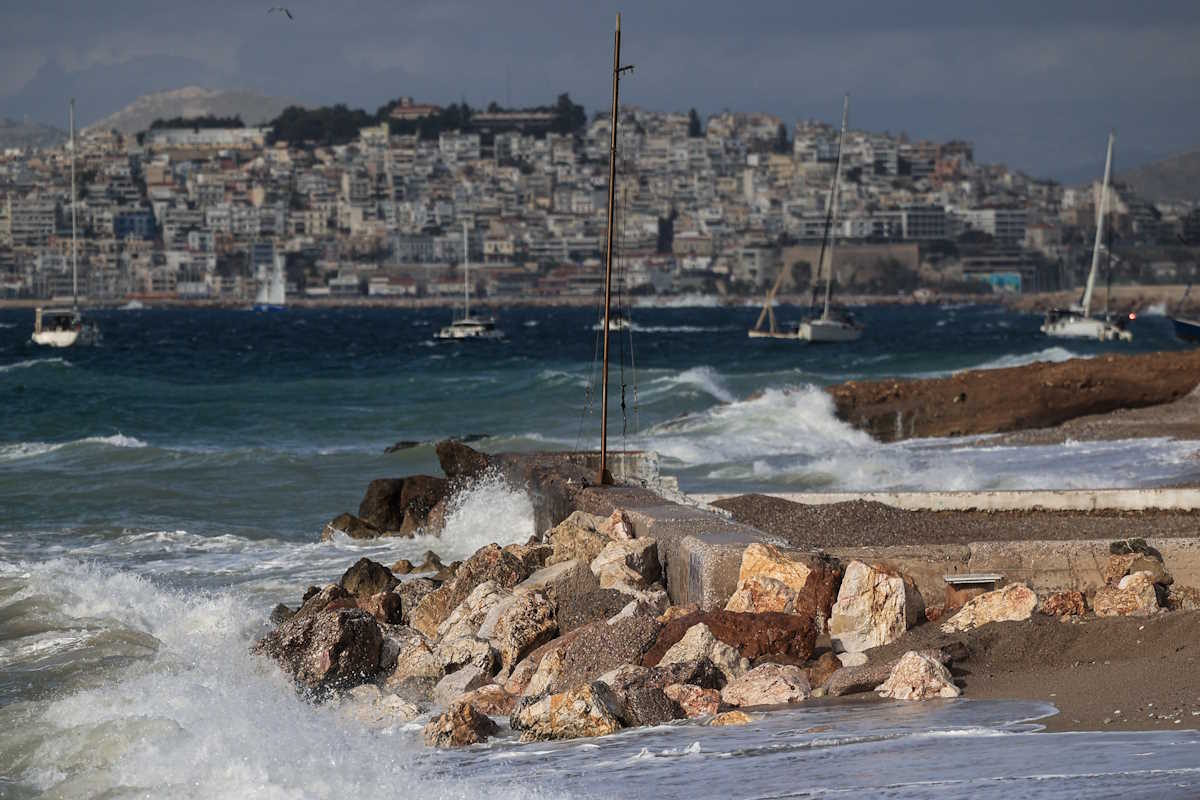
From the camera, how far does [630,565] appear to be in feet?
33.8

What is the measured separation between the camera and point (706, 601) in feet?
30.5

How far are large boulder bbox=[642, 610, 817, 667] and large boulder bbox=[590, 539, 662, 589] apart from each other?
1554 millimetres

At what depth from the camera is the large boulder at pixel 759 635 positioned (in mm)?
8383

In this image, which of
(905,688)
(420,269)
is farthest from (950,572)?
(420,269)

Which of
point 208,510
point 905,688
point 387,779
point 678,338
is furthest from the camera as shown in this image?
point 678,338

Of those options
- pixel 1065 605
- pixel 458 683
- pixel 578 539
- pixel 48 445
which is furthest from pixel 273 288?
pixel 1065 605

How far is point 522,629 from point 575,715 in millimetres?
1878

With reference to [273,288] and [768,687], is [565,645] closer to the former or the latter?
[768,687]

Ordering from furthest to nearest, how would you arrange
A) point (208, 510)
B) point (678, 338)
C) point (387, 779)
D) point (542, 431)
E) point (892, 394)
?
point (678, 338)
point (542, 431)
point (892, 394)
point (208, 510)
point (387, 779)

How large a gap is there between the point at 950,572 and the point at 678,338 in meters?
73.7

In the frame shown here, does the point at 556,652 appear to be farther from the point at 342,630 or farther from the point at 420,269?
the point at 420,269

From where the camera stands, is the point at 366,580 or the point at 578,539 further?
the point at 366,580

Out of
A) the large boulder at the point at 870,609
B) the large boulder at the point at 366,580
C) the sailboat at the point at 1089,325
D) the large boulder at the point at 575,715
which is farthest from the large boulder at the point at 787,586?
the sailboat at the point at 1089,325

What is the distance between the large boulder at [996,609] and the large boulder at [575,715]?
1.95 meters
